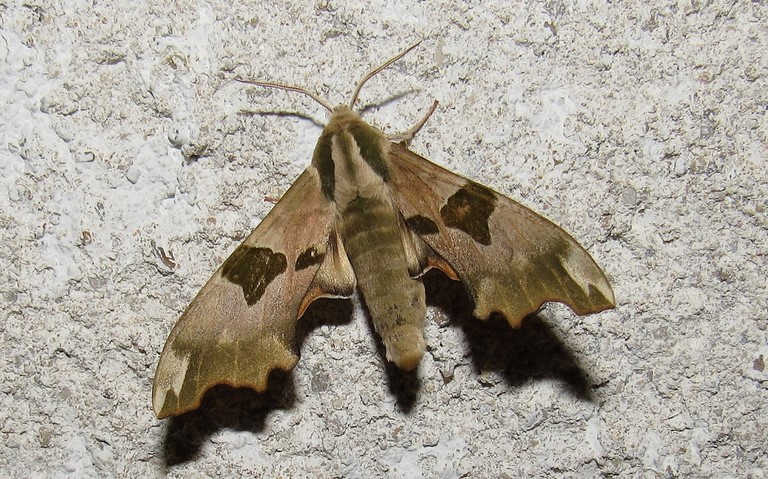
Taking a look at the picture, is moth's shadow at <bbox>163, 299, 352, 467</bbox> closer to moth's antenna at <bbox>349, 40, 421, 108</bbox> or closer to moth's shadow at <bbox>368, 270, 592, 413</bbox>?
moth's shadow at <bbox>368, 270, 592, 413</bbox>

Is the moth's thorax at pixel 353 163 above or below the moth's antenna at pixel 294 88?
below

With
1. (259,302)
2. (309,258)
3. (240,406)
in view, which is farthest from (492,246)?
(240,406)

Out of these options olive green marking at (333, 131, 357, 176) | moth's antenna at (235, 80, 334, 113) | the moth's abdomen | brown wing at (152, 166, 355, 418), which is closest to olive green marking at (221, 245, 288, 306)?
brown wing at (152, 166, 355, 418)

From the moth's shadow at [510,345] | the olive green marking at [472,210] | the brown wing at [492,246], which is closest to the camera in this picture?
the brown wing at [492,246]

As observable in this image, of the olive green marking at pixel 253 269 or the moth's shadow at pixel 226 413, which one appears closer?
the olive green marking at pixel 253 269

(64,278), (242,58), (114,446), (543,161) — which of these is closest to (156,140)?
(242,58)

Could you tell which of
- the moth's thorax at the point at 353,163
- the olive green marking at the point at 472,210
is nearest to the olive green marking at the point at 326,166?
the moth's thorax at the point at 353,163

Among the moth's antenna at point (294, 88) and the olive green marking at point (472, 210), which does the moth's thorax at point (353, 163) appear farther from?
the olive green marking at point (472, 210)
